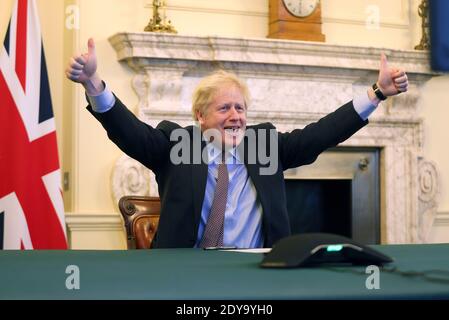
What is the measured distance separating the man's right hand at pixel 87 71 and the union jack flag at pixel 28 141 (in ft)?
6.43

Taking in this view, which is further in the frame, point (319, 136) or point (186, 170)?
point (319, 136)

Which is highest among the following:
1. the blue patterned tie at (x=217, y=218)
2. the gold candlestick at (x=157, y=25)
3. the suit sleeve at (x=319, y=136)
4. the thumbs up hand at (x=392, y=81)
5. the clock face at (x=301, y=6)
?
the clock face at (x=301, y=6)

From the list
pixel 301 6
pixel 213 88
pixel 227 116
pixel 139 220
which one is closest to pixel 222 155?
pixel 227 116

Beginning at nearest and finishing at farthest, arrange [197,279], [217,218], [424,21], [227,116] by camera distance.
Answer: [197,279] → [217,218] → [227,116] → [424,21]

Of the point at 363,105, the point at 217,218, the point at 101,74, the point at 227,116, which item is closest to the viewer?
the point at 217,218

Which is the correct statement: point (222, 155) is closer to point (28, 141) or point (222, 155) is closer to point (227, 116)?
point (227, 116)

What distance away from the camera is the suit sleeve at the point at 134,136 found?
2625 mm

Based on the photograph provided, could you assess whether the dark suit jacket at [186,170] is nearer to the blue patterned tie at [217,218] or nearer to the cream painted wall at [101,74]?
the blue patterned tie at [217,218]

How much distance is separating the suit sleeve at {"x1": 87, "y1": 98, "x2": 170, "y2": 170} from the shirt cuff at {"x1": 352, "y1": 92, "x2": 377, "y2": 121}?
0.68 meters

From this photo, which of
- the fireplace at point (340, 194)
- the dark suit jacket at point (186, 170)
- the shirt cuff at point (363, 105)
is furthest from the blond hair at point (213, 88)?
the fireplace at point (340, 194)

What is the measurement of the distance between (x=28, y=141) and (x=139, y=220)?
1562mm

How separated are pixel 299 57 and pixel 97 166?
56.9 inches

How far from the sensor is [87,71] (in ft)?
7.99

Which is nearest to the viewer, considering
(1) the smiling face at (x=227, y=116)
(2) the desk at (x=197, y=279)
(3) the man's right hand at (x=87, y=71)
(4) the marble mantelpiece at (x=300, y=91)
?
(2) the desk at (x=197, y=279)
